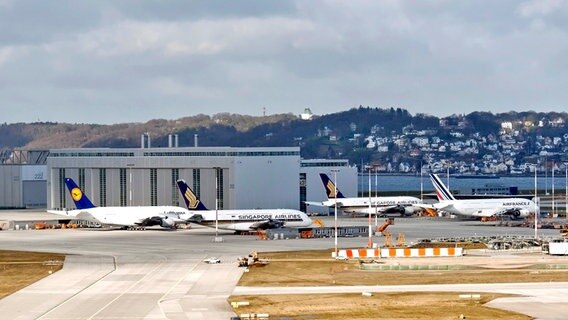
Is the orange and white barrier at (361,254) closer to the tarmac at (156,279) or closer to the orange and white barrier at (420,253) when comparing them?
the orange and white barrier at (420,253)

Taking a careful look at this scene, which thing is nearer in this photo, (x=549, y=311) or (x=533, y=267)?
(x=549, y=311)

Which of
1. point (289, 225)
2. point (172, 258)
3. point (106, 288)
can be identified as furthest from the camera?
point (289, 225)

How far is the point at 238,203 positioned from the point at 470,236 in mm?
57599

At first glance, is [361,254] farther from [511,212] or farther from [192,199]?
[511,212]

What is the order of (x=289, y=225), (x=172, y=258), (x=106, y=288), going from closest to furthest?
(x=106, y=288), (x=172, y=258), (x=289, y=225)

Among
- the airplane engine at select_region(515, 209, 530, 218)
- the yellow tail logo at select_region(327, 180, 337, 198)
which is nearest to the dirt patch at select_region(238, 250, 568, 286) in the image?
the airplane engine at select_region(515, 209, 530, 218)

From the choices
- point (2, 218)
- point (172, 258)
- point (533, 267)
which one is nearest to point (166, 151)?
point (2, 218)

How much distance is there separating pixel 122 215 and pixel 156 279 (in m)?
67.4

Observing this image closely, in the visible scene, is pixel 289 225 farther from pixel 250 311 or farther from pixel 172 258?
pixel 250 311

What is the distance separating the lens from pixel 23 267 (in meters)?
98.5

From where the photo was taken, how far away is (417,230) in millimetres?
151750

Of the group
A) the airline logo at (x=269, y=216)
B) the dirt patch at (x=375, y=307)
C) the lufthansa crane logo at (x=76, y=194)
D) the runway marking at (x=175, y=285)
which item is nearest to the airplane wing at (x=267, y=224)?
the airline logo at (x=269, y=216)

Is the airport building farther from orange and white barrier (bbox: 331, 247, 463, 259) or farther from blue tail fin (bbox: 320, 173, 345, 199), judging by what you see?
orange and white barrier (bbox: 331, 247, 463, 259)

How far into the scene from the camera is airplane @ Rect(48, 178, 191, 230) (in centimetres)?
15175
